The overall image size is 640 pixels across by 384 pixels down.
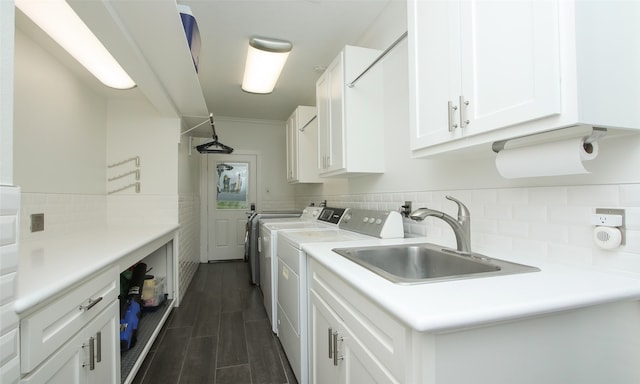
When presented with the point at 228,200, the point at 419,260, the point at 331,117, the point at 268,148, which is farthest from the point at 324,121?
the point at 228,200

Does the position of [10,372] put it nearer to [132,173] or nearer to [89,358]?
[89,358]

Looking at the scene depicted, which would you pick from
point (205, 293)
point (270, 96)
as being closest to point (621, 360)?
point (205, 293)

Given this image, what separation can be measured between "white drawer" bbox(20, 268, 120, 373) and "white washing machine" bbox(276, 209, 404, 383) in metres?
0.93

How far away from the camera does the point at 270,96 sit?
4.07 meters

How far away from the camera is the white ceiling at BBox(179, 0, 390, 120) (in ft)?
7.19

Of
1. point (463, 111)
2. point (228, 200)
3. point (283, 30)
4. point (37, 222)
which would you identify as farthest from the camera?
point (228, 200)

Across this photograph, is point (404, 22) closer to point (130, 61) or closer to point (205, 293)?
point (130, 61)

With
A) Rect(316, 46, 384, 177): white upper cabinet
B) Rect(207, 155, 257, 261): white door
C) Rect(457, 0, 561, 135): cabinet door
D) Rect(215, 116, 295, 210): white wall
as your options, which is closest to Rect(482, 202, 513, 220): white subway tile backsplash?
Rect(457, 0, 561, 135): cabinet door

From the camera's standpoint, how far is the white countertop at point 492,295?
66 centimetres

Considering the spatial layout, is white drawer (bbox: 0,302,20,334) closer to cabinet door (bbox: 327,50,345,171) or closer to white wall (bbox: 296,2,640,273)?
white wall (bbox: 296,2,640,273)

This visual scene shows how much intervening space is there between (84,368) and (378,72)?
240cm

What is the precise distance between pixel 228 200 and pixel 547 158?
484cm

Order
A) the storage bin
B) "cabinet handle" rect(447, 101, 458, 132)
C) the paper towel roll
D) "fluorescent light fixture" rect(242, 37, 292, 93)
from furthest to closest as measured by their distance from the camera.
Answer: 1. the storage bin
2. "fluorescent light fixture" rect(242, 37, 292, 93)
3. "cabinet handle" rect(447, 101, 458, 132)
4. the paper towel roll

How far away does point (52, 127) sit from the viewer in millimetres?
2150
